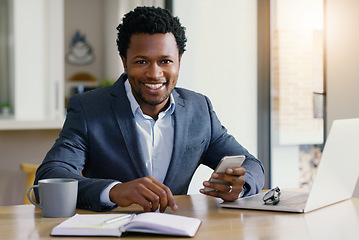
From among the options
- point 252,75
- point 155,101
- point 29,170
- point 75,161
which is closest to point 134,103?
point 155,101

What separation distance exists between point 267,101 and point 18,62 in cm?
252

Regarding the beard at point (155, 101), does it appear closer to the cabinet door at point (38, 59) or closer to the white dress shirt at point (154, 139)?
the white dress shirt at point (154, 139)

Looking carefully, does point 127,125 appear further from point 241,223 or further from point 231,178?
point 241,223

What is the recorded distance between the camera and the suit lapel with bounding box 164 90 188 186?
189 cm

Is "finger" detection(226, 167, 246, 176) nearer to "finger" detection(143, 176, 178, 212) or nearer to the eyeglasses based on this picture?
the eyeglasses

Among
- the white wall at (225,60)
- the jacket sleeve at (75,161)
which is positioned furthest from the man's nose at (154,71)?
the white wall at (225,60)

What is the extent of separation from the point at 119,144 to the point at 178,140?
0.73 ft

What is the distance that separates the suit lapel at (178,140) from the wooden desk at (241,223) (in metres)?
0.30

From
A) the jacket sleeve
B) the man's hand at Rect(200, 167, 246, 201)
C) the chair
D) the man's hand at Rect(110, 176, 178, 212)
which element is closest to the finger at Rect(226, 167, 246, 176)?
the man's hand at Rect(200, 167, 246, 201)

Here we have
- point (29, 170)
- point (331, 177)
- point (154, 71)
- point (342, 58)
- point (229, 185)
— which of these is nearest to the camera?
point (331, 177)

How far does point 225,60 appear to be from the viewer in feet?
13.8

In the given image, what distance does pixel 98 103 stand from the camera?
192cm

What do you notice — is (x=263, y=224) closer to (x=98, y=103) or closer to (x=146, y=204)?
(x=146, y=204)

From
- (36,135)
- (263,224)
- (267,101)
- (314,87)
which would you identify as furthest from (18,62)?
(263,224)
